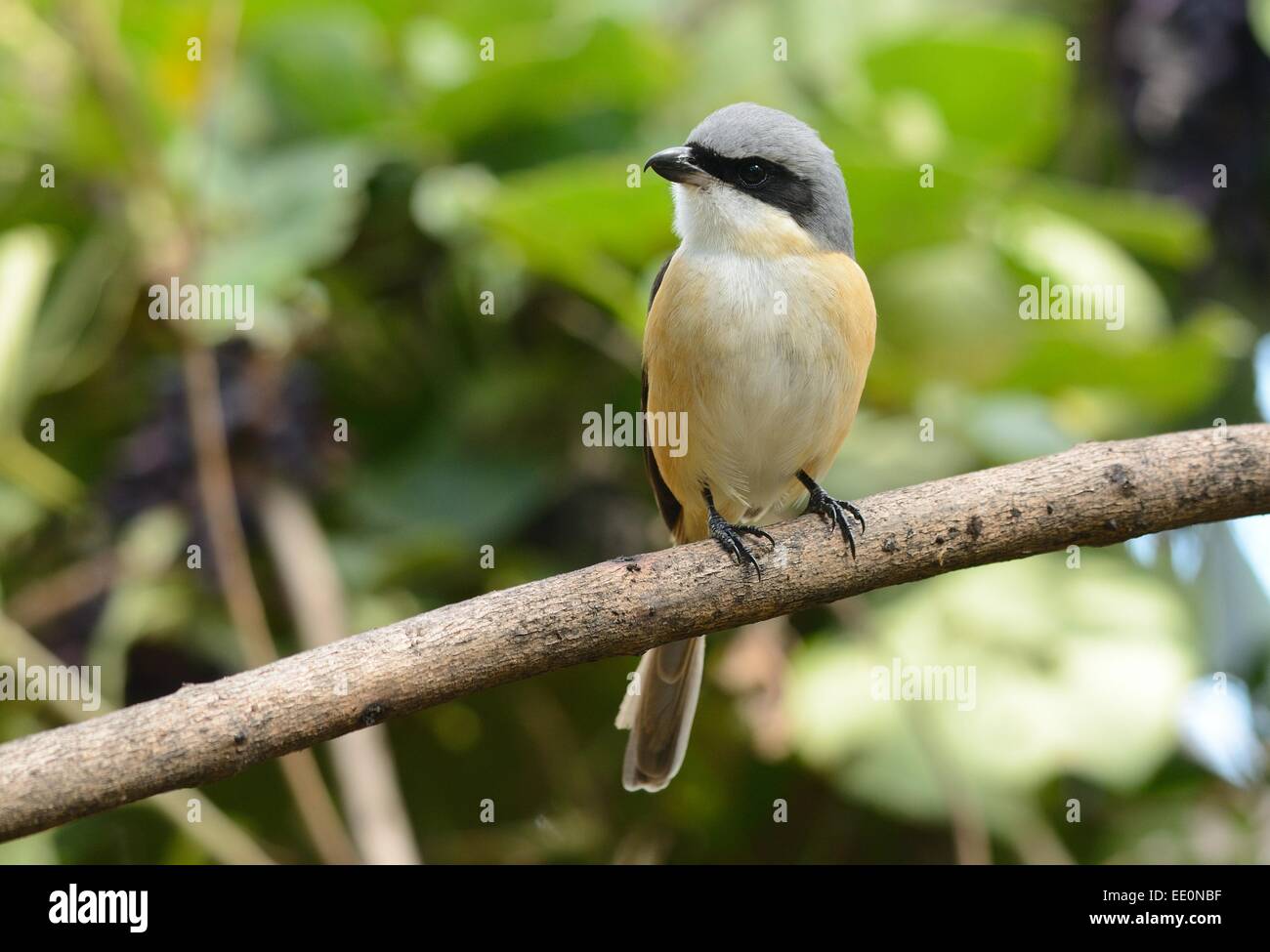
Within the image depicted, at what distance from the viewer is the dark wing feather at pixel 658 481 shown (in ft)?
11.0

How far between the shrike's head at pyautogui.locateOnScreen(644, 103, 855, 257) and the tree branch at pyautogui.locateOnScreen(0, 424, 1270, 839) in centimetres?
88

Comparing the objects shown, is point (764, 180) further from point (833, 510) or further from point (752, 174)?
point (833, 510)

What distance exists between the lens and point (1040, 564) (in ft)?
12.1

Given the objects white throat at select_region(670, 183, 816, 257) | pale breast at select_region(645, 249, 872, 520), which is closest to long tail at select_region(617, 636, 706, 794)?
pale breast at select_region(645, 249, 872, 520)

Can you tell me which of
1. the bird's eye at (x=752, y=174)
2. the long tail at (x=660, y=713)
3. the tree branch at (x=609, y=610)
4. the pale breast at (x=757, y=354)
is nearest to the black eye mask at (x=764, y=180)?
the bird's eye at (x=752, y=174)

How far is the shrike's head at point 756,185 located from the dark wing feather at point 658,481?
0.22m

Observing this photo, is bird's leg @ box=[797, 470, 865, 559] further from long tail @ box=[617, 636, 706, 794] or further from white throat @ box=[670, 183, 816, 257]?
white throat @ box=[670, 183, 816, 257]

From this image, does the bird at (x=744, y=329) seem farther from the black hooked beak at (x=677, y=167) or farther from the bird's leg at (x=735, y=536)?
the bird's leg at (x=735, y=536)

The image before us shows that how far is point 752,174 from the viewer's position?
3152 mm

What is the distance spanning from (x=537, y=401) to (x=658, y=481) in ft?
1.52

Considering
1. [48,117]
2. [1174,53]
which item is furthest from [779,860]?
[48,117]

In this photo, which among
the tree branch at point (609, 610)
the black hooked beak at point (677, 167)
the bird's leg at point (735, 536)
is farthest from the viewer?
the black hooked beak at point (677, 167)

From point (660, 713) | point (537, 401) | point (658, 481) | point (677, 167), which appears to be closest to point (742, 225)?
point (677, 167)

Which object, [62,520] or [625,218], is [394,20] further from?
[62,520]
